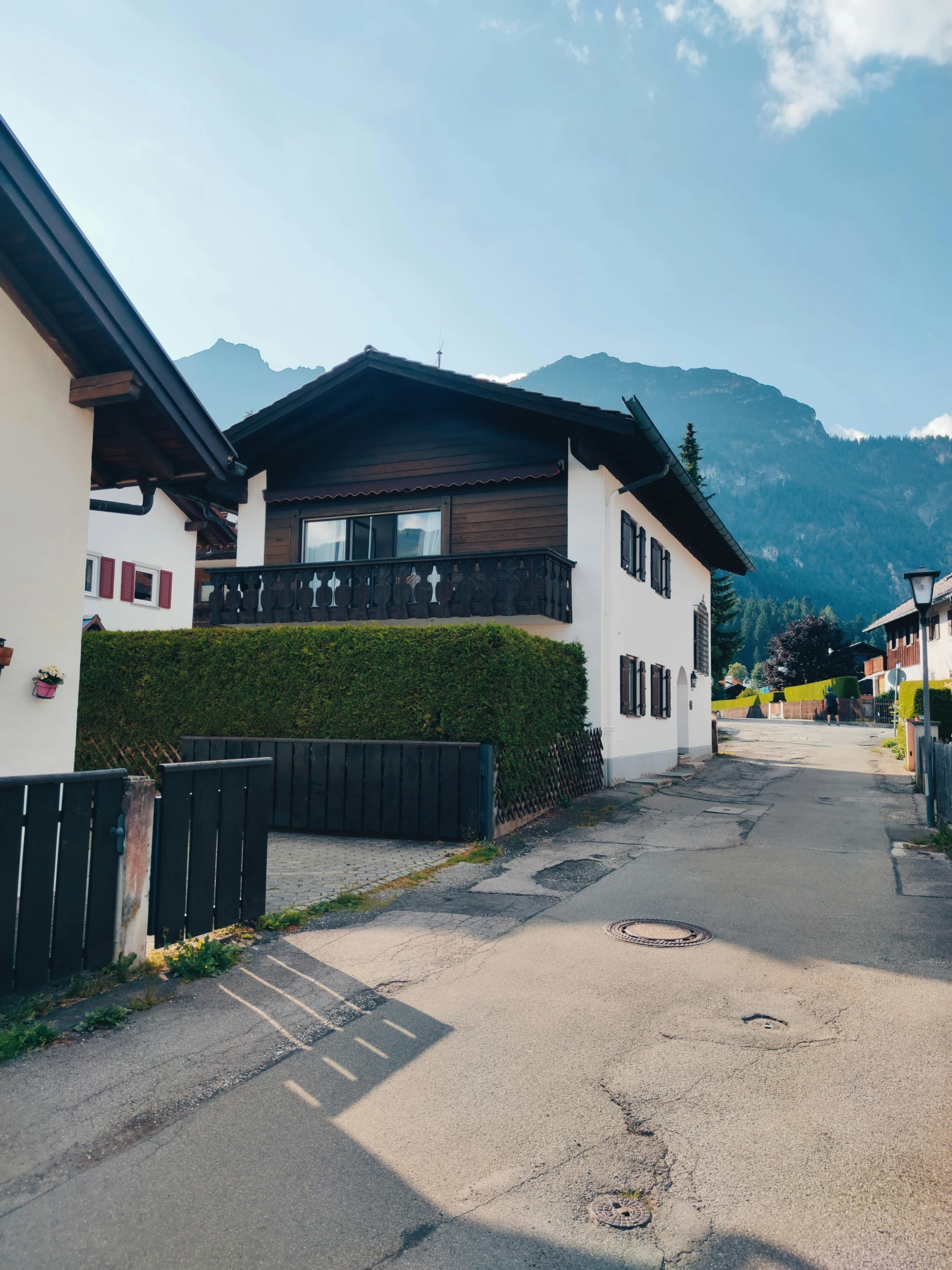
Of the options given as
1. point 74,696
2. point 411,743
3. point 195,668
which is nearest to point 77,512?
point 74,696

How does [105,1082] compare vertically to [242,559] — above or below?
below

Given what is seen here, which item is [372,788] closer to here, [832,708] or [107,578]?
[107,578]

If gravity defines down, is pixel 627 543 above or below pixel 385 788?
above

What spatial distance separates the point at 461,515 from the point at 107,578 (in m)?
11.2

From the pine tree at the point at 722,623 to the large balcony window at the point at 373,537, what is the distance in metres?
21.9

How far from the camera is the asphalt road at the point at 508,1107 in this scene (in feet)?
8.95

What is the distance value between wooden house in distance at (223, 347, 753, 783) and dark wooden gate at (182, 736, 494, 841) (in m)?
4.93

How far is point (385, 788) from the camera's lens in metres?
11.0

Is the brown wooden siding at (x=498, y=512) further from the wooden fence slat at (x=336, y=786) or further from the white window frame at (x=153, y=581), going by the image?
the white window frame at (x=153, y=581)

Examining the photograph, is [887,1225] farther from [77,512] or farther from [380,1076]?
[77,512]

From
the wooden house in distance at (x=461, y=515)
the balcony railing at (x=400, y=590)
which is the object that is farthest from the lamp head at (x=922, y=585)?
the balcony railing at (x=400, y=590)

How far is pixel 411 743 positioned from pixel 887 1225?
8.44m

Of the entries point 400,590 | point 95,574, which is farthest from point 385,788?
point 95,574

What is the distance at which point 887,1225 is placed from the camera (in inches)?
109
